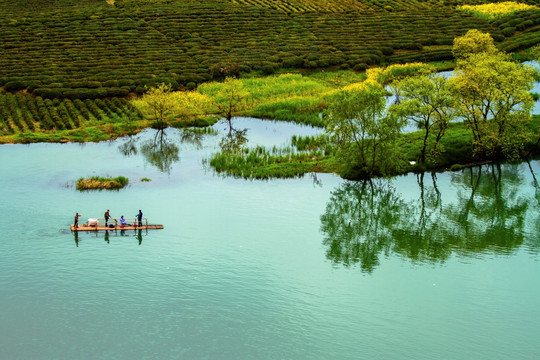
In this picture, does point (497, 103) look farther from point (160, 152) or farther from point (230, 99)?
point (160, 152)

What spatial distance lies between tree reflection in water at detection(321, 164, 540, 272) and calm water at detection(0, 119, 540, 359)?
21 cm

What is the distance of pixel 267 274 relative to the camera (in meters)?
53.9

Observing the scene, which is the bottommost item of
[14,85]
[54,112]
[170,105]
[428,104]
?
[54,112]

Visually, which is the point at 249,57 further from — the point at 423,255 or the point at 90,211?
the point at 423,255

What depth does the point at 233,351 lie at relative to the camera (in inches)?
1732

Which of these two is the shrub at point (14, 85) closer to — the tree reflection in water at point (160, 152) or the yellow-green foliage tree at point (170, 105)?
the yellow-green foliage tree at point (170, 105)

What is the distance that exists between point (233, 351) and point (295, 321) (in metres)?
5.80

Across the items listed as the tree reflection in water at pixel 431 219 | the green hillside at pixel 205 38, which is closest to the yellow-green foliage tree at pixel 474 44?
the green hillside at pixel 205 38

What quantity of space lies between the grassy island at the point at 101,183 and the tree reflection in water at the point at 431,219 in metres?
24.0

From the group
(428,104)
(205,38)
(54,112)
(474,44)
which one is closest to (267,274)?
(428,104)

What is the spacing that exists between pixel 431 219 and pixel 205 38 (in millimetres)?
82091

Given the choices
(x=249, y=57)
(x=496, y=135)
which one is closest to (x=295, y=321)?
(x=496, y=135)

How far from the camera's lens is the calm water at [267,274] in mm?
45094

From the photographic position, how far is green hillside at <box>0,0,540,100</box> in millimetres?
112500
